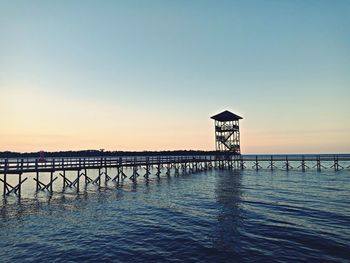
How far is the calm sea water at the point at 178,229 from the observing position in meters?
9.96

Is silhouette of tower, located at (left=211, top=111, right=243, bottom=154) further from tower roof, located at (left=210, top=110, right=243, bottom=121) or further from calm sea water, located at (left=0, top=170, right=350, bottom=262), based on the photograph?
calm sea water, located at (left=0, top=170, right=350, bottom=262)

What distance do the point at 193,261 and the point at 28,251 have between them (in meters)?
6.42

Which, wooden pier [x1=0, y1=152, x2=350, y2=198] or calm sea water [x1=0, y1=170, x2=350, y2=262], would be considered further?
wooden pier [x1=0, y1=152, x2=350, y2=198]

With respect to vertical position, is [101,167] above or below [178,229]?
above

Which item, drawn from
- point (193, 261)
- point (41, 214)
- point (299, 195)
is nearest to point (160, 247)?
point (193, 261)

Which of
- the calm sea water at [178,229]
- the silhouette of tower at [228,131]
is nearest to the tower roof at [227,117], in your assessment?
the silhouette of tower at [228,131]

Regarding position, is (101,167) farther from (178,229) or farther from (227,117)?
(227,117)

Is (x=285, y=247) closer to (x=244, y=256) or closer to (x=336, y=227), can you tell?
(x=244, y=256)

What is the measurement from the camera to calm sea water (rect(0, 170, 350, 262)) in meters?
9.96

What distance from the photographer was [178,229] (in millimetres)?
13102

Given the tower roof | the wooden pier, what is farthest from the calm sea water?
the tower roof

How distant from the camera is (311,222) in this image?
1391 centimetres

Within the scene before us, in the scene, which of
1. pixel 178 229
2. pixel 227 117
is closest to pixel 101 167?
pixel 178 229

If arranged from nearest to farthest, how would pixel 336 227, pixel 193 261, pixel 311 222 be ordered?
pixel 193 261 < pixel 336 227 < pixel 311 222
